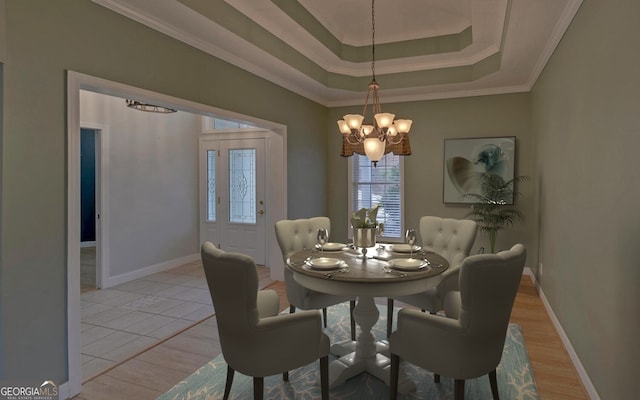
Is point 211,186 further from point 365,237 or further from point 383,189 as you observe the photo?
point 365,237

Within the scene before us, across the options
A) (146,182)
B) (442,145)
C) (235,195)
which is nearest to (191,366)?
(146,182)

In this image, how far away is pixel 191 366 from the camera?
287 cm

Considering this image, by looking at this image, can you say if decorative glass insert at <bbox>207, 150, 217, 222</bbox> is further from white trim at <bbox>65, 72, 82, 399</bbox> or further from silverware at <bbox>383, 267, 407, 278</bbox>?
silverware at <bbox>383, 267, 407, 278</bbox>

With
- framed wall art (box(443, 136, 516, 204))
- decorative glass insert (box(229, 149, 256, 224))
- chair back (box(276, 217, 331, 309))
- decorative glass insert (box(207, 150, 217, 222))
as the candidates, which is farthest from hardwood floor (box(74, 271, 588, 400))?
decorative glass insert (box(207, 150, 217, 222))

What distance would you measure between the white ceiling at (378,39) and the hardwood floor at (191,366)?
2.59m

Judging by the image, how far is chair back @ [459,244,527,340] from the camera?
1928 mm

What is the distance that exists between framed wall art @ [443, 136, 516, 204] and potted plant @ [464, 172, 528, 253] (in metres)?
0.10

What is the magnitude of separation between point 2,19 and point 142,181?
3628 mm

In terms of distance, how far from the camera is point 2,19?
2.09 metres

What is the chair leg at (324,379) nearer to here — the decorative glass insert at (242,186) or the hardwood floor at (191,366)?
the hardwood floor at (191,366)

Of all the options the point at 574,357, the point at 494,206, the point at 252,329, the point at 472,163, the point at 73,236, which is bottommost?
the point at 574,357

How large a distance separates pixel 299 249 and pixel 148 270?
315cm

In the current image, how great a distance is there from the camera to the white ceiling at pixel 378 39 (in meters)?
3.09

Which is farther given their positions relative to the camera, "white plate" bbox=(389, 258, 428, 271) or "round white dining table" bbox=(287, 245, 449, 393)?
"white plate" bbox=(389, 258, 428, 271)
